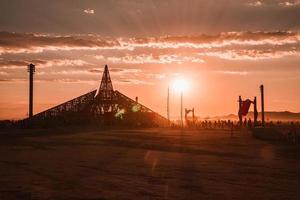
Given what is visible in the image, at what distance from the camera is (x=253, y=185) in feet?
51.7

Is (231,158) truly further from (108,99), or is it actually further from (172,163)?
(108,99)

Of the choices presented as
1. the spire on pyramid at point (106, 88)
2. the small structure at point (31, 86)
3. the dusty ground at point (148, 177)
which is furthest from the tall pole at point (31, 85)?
the dusty ground at point (148, 177)

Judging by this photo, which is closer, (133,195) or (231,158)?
(133,195)

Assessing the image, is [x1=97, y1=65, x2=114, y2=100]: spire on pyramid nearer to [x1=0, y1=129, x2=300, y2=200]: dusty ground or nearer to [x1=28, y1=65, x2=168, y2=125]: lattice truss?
[x1=28, y1=65, x2=168, y2=125]: lattice truss

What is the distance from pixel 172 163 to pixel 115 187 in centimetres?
784

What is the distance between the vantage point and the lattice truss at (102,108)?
86.5 meters

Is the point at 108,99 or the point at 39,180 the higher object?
the point at 108,99

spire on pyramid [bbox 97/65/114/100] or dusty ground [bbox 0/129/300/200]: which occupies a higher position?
spire on pyramid [bbox 97/65/114/100]

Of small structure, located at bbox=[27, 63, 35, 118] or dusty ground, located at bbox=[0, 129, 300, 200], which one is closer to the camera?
dusty ground, located at bbox=[0, 129, 300, 200]

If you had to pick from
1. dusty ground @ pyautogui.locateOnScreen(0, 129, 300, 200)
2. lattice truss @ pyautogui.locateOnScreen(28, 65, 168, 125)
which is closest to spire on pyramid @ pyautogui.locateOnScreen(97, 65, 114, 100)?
lattice truss @ pyautogui.locateOnScreen(28, 65, 168, 125)

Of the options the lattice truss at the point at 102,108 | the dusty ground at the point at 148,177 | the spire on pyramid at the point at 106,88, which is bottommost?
the dusty ground at the point at 148,177

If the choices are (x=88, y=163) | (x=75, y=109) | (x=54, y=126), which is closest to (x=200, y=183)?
(x=88, y=163)

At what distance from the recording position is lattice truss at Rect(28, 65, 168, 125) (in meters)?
86.5

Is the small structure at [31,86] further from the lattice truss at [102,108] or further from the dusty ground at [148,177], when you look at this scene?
the dusty ground at [148,177]
